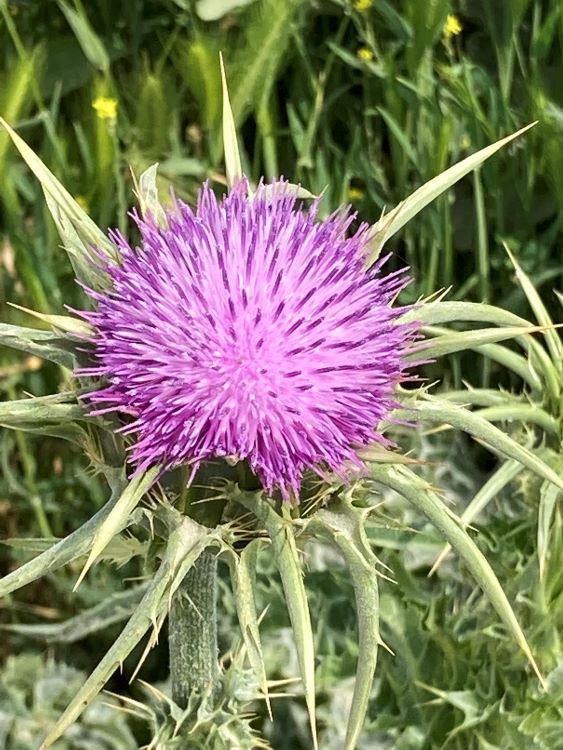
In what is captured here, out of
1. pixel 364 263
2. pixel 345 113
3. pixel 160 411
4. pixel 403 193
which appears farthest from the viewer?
pixel 345 113

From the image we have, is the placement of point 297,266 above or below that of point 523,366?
above

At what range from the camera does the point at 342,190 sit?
1543 mm

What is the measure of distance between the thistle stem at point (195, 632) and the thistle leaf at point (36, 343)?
0.24 meters

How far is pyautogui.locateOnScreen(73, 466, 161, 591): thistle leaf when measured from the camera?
2.59 ft

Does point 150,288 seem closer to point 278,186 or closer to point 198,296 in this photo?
point 198,296

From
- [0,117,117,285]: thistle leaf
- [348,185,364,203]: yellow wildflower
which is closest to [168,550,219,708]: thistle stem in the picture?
[0,117,117,285]: thistle leaf

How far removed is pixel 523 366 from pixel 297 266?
0.42 m

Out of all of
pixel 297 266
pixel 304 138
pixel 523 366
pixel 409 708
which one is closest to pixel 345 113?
pixel 304 138

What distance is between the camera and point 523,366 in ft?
3.96

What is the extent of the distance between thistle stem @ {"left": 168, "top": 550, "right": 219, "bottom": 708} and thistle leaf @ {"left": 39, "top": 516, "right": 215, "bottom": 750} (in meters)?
Answer: 0.10

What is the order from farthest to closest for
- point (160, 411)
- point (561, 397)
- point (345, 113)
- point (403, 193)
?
point (345, 113)
point (403, 193)
point (561, 397)
point (160, 411)

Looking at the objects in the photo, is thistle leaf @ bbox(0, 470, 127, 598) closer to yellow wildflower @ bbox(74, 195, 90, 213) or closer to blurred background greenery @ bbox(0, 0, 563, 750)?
blurred background greenery @ bbox(0, 0, 563, 750)

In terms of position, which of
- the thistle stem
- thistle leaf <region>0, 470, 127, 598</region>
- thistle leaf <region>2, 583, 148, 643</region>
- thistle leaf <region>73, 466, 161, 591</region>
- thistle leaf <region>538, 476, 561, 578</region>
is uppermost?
thistle leaf <region>73, 466, 161, 591</region>

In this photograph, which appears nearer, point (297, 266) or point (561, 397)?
point (297, 266)
